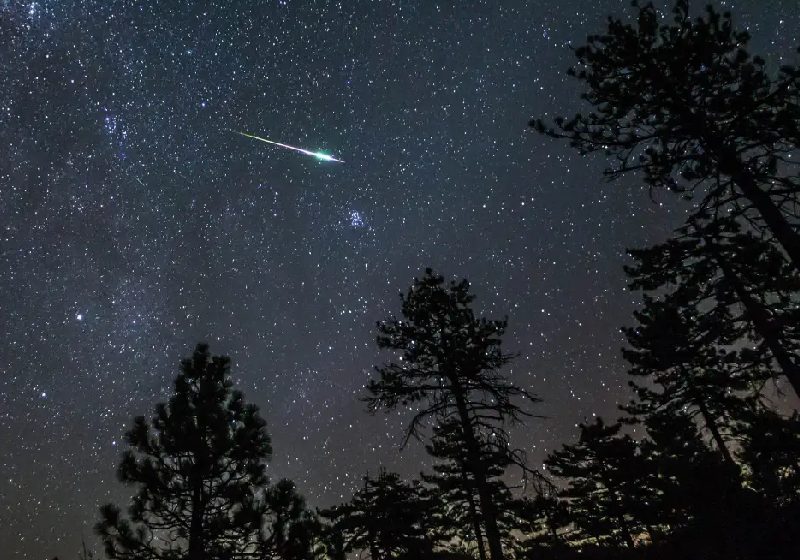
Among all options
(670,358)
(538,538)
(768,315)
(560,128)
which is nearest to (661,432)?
(670,358)

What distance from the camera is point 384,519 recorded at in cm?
2225

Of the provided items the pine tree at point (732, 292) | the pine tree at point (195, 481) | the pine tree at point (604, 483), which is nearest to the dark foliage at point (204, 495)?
the pine tree at point (195, 481)

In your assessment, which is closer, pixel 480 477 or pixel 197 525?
pixel 197 525

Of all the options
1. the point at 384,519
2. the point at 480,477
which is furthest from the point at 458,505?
the point at 480,477

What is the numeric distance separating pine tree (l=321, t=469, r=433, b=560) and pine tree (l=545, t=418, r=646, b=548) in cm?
1005

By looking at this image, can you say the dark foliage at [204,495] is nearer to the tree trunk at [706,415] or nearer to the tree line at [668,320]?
the tree line at [668,320]

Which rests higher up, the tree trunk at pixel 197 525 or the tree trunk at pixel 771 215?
the tree trunk at pixel 771 215

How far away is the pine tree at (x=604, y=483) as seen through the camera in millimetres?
24672

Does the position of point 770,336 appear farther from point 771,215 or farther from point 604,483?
point 604,483

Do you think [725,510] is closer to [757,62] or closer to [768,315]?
[768,315]

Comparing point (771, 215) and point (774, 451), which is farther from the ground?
point (771, 215)

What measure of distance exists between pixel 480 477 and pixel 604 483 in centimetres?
1860

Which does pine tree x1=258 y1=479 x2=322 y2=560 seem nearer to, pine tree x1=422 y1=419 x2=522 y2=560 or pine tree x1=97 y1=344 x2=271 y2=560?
pine tree x1=97 y1=344 x2=271 y2=560

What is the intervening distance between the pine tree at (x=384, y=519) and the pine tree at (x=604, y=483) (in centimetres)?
1005
